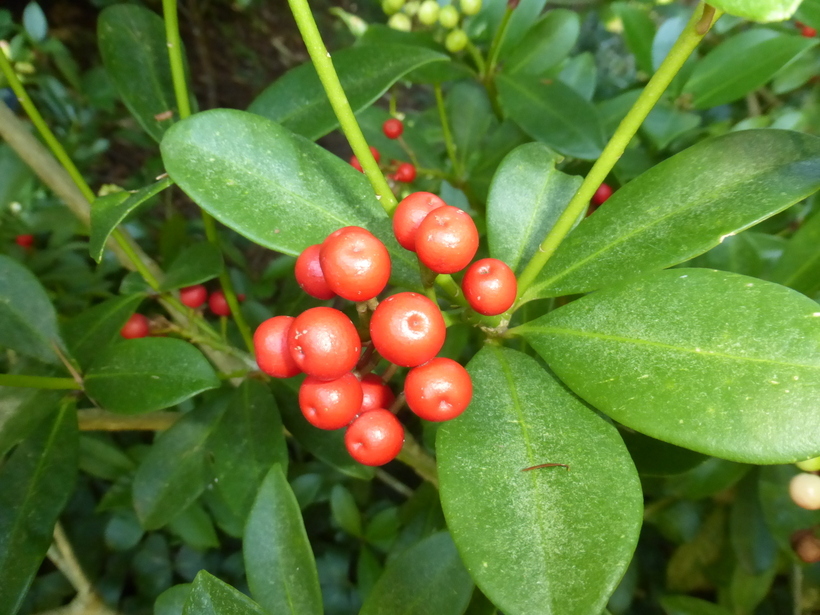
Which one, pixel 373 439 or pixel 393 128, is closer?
pixel 373 439

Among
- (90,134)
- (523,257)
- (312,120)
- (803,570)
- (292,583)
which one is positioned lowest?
(803,570)

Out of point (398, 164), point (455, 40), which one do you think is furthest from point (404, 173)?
point (455, 40)

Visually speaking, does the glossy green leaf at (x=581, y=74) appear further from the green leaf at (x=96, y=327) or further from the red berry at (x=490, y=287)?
the green leaf at (x=96, y=327)

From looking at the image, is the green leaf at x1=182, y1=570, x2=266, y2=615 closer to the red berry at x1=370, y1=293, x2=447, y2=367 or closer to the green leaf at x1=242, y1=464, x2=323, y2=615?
the green leaf at x1=242, y1=464, x2=323, y2=615

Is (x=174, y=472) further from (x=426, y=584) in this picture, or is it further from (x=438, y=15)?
(x=438, y=15)

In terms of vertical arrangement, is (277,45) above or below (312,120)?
below

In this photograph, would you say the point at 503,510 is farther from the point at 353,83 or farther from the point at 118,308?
the point at 118,308

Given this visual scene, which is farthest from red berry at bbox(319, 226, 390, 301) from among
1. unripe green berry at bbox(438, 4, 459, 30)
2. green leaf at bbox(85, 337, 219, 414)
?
unripe green berry at bbox(438, 4, 459, 30)

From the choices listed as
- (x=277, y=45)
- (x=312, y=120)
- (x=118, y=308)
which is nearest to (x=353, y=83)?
(x=312, y=120)
